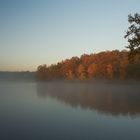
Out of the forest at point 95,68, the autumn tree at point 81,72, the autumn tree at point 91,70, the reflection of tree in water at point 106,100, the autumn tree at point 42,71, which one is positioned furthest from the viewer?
the autumn tree at point 42,71

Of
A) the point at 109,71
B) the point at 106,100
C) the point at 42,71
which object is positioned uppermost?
the point at 42,71

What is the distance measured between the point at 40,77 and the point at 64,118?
11927 cm

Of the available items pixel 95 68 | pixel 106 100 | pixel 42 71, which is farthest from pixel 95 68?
pixel 106 100

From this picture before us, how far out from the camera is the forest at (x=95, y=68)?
86.5m

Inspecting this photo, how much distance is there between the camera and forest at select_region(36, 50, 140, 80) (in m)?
86.5

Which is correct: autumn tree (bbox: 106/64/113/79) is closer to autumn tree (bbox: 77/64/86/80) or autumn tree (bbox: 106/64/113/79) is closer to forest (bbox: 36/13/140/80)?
forest (bbox: 36/13/140/80)

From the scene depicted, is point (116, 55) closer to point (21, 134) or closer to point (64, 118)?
point (64, 118)

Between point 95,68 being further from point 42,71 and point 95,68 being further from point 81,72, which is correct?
point 42,71

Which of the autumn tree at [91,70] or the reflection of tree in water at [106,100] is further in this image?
the autumn tree at [91,70]

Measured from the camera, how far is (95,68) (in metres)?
102

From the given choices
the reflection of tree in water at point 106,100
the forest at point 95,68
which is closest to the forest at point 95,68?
the forest at point 95,68

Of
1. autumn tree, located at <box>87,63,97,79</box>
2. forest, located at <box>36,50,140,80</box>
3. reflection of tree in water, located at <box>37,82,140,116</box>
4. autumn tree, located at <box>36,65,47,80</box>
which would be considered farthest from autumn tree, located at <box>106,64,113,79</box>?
autumn tree, located at <box>36,65,47,80</box>

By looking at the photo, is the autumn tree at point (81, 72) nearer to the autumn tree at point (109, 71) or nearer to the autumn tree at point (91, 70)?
the autumn tree at point (91, 70)

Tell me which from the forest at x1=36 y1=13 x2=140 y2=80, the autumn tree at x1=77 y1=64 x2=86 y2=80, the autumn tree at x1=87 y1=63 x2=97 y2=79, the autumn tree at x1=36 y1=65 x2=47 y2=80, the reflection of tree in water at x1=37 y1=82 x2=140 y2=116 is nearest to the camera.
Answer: the reflection of tree in water at x1=37 y1=82 x2=140 y2=116
